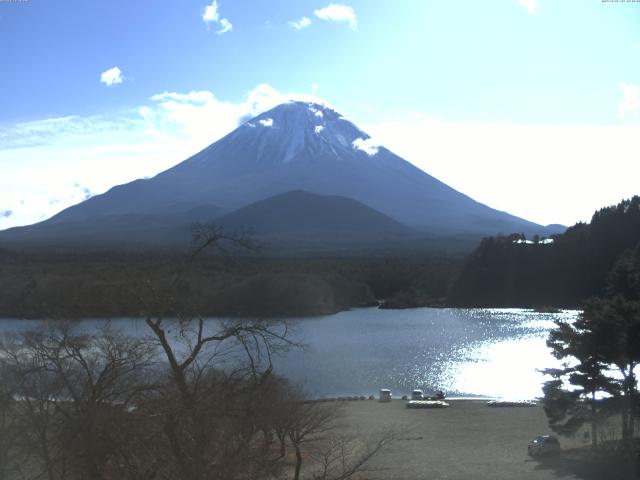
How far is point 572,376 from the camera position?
9.36 meters

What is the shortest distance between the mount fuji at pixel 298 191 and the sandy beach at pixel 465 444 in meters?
50.2

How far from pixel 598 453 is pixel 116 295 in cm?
686

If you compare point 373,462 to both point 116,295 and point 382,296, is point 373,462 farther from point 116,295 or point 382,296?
point 382,296

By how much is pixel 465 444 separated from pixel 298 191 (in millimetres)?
66903

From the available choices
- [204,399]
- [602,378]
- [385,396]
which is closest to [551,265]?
[385,396]

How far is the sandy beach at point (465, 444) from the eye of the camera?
880 centimetres

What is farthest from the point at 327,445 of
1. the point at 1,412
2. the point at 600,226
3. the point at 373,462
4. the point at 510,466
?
the point at 600,226

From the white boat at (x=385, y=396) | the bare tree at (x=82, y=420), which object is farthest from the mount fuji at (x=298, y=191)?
the bare tree at (x=82, y=420)

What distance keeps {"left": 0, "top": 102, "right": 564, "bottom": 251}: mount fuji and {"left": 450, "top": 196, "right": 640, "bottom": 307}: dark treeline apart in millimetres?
27460

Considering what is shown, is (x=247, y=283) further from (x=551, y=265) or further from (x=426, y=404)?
(x=551, y=265)

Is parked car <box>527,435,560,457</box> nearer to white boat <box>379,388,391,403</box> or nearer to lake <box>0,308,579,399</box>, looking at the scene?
lake <box>0,308,579,399</box>

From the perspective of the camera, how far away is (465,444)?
36.6 feet

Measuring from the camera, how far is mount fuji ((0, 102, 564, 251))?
7194 centimetres

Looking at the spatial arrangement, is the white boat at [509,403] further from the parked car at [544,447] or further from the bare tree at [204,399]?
the bare tree at [204,399]
